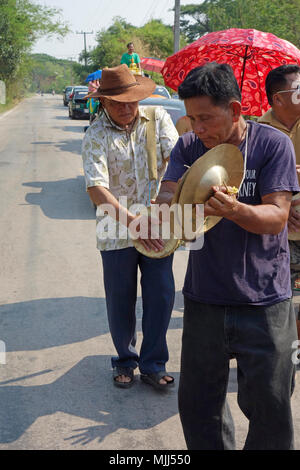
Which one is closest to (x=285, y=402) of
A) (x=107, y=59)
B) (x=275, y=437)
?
(x=275, y=437)

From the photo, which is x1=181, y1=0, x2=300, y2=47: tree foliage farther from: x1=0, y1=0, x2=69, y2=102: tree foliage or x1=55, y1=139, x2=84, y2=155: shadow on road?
x1=0, y1=0, x2=69, y2=102: tree foliage

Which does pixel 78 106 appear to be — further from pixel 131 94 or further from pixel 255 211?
pixel 255 211

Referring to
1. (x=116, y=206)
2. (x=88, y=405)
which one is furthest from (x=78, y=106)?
(x=88, y=405)

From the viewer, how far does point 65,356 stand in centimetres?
404

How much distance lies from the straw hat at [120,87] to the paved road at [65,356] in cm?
187

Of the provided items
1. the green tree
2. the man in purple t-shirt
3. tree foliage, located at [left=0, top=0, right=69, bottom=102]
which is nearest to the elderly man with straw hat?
the man in purple t-shirt

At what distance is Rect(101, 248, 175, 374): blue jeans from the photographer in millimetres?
3520

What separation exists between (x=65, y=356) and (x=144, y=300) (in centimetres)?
86

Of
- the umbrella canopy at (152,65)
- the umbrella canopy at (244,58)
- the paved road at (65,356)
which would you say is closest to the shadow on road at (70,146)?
the umbrella canopy at (152,65)

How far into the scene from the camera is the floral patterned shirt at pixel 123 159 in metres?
3.38

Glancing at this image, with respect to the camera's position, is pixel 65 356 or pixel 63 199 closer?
pixel 65 356

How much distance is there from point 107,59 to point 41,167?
30738 mm

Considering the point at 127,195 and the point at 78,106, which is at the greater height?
the point at 127,195

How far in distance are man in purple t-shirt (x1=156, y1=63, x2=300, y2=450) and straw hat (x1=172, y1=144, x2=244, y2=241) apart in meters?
0.11
